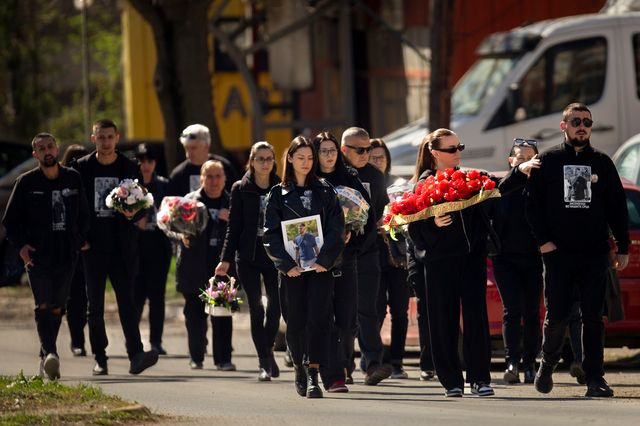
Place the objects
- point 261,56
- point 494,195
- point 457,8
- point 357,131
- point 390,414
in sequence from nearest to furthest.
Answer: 1. point 390,414
2. point 494,195
3. point 357,131
4. point 457,8
5. point 261,56

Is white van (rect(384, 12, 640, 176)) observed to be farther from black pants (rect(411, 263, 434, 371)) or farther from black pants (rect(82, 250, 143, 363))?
black pants (rect(411, 263, 434, 371))

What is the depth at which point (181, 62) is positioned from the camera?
23.3 metres

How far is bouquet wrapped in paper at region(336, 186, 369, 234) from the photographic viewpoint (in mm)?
12414

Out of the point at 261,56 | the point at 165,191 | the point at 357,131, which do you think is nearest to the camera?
the point at 357,131

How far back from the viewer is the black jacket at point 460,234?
11.6 metres

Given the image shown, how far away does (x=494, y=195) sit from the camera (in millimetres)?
11594

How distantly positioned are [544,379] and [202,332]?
4.17 metres

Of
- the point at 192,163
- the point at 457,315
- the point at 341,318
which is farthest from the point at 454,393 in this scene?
the point at 192,163

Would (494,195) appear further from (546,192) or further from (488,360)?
(488,360)

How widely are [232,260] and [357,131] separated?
1.39 m

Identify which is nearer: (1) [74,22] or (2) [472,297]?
(2) [472,297]

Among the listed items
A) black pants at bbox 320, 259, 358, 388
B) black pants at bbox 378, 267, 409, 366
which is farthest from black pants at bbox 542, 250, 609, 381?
black pants at bbox 378, 267, 409, 366

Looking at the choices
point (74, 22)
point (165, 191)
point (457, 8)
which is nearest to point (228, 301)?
point (165, 191)

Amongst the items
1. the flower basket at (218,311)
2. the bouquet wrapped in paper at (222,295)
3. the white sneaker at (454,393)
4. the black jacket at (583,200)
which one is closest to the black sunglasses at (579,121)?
the black jacket at (583,200)
